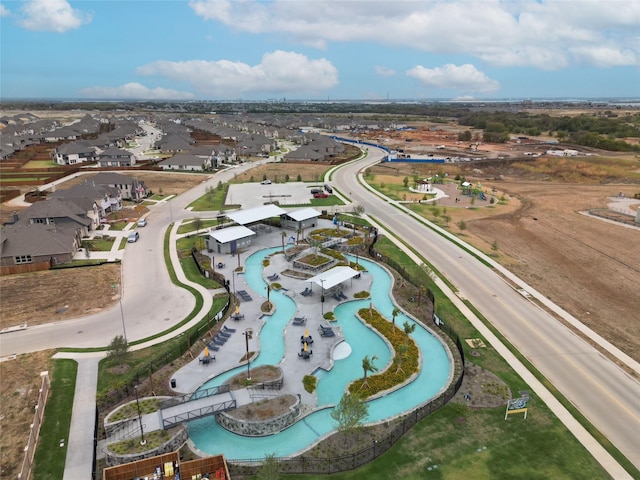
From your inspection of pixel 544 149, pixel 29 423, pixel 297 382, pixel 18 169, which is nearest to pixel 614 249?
pixel 297 382

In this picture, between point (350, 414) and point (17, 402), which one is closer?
point (350, 414)

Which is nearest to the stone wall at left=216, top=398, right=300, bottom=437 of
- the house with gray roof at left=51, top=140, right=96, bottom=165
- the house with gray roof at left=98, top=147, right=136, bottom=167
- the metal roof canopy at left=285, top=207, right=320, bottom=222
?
the metal roof canopy at left=285, top=207, right=320, bottom=222

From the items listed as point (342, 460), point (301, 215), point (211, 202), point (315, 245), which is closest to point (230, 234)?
point (315, 245)

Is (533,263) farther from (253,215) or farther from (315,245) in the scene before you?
(253,215)

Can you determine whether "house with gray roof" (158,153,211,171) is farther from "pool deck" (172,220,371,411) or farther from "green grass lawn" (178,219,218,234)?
"pool deck" (172,220,371,411)

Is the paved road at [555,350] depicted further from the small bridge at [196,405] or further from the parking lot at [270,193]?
the parking lot at [270,193]

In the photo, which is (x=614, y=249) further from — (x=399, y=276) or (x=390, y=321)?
(x=390, y=321)
